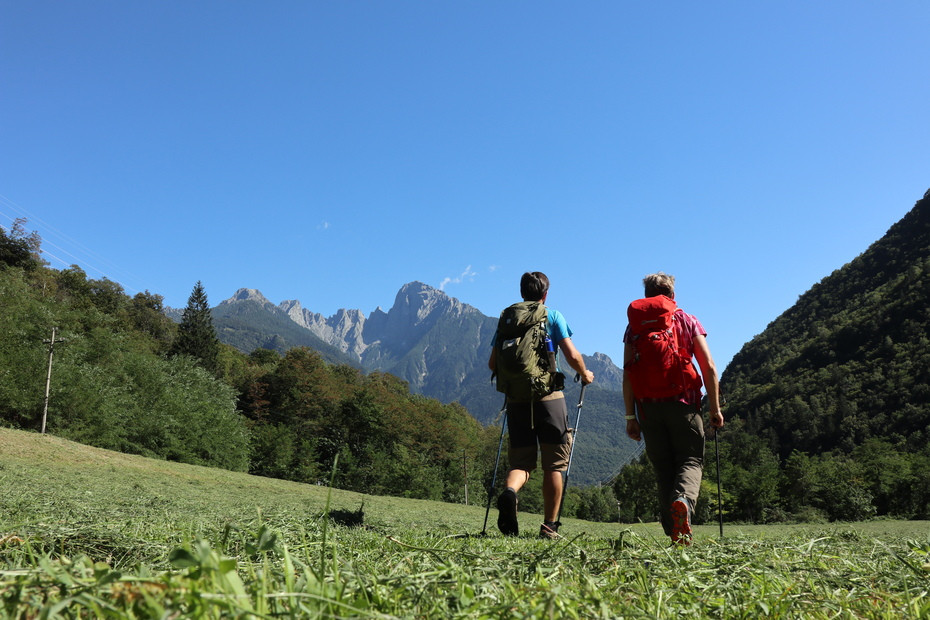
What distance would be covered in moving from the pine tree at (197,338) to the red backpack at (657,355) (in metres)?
61.1

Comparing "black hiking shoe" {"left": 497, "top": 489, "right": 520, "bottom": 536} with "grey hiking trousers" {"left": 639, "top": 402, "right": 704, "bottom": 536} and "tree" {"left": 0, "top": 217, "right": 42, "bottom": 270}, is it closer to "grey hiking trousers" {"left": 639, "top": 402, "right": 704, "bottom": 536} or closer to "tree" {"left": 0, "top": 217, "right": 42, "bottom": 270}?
"grey hiking trousers" {"left": 639, "top": 402, "right": 704, "bottom": 536}

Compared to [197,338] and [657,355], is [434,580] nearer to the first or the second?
[657,355]

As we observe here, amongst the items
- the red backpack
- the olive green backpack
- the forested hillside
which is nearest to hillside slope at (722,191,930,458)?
the forested hillside

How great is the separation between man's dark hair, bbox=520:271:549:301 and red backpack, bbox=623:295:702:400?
2.71 feet

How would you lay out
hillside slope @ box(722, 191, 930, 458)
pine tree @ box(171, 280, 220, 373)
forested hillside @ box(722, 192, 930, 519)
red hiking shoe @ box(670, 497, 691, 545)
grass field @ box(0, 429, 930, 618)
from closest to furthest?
grass field @ box(0, 429, 930, 618), red hiking shoe @ box(670, 497, 691, 545), forested hillside @ box(722, 192, 930, 519), hillside slope @ box(722, 191, 930, 458), pine tree @ box(171, 280, 220, 373)

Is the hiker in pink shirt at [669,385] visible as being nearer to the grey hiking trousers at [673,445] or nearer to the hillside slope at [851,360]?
the grey hiking trousers at [673,445]

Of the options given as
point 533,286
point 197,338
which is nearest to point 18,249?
point 197,338

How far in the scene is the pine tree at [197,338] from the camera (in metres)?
60.3

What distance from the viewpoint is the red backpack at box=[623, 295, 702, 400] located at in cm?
414

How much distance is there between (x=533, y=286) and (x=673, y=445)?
163 cm

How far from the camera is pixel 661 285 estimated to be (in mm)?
4535

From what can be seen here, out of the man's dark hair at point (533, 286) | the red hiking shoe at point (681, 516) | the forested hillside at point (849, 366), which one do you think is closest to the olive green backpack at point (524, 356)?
the man's dark hair at point (533, 286)

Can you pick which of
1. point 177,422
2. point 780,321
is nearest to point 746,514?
point 177,422

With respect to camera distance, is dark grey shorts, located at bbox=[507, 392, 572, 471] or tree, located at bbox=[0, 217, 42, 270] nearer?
dark grey shorts, located at bbox=[507, 392, 572, 471]
